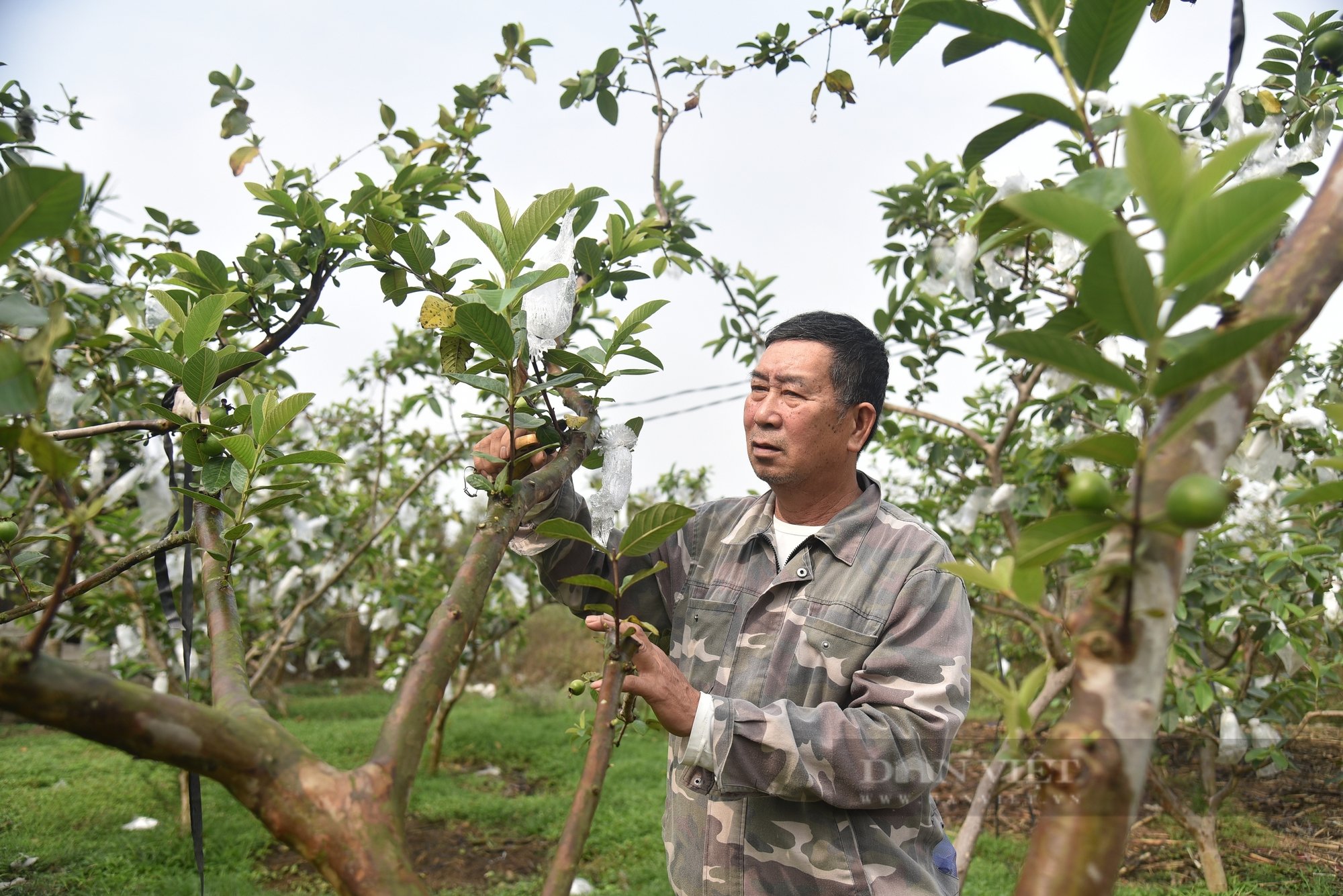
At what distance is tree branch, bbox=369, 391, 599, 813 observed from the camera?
610 mm

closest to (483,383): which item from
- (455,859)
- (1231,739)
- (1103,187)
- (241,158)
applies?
(1103,187)

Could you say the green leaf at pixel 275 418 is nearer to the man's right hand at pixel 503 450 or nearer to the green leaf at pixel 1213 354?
the man's right hand at pixel 503 450

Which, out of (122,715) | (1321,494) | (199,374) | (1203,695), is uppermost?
(199,374)

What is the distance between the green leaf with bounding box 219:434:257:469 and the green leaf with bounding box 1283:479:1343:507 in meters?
0.93

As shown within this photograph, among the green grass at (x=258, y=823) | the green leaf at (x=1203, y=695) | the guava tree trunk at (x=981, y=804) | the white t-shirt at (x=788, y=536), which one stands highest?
the white t-shirt at (x=788, y=536)

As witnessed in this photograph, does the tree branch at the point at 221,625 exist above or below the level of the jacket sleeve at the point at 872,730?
above

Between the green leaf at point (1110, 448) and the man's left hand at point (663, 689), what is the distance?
0.74 m

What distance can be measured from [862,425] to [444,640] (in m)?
1.32

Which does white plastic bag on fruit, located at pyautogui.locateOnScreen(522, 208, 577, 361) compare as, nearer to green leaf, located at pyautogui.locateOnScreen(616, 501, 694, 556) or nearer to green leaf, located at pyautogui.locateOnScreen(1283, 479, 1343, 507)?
green leaf, located at pyautogui.locateOnScreen(616, 501, 694, 556)

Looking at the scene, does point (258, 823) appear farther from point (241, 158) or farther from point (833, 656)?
point (833, 656)

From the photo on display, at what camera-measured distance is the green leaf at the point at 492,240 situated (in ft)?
3.45

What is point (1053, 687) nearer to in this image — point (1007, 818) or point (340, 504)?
point (1007, 818)

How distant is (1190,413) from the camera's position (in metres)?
0.41

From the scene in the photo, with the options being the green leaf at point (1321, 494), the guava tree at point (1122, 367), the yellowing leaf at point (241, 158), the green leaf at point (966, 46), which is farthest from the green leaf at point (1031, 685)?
the yellowing leaf at point (241, 158)
